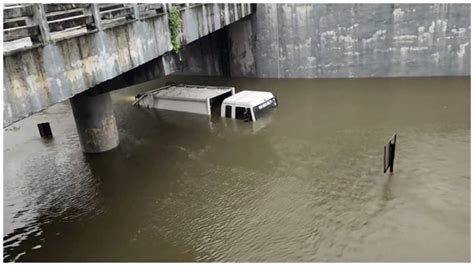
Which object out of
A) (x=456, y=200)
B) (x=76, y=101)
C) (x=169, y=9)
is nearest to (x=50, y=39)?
(x=169, y=9)

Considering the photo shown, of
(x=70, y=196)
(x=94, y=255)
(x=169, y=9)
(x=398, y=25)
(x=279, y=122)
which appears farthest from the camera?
(x=398, y=25)

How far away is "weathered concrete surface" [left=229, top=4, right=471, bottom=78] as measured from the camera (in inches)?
773

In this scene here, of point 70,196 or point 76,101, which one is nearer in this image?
point 70,196

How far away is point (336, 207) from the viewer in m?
10.5

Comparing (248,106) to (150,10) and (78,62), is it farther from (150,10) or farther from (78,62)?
(78,62)

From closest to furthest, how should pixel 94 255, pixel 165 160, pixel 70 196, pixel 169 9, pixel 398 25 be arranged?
1. pixel 94 255
2. pixel 169 9
3. pixel 70 196
4. pixel 165 160
5. pixel 398 25

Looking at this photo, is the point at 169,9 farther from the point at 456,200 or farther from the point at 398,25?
the point at 398,25

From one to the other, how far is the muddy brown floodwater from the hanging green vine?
12.7 ft

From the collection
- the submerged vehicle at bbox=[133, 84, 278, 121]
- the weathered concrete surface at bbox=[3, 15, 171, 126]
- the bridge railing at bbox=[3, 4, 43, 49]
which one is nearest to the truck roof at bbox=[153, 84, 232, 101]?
the submerged vehicle at bbox=[133, 84, 278, 121]

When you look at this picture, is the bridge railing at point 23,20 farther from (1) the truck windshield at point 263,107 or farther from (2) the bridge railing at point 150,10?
(1) the truck windshield at point 263,107

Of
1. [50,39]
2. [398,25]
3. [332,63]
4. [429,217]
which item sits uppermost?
[50,39]

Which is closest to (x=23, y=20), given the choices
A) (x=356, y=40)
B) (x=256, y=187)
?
(x=256, y=187)

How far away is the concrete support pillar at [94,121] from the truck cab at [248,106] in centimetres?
472

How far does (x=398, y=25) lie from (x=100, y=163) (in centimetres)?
1497
